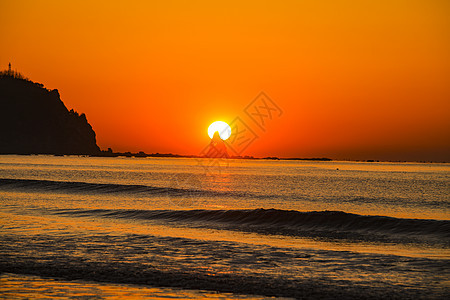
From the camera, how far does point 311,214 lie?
3462 cm

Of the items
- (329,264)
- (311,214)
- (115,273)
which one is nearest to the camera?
(115,273)

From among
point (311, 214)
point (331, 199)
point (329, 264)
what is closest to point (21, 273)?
point (329, 264)

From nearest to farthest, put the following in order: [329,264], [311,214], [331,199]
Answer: [329,264] < [311,214] < [331,199]

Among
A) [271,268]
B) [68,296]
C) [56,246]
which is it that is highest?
[56,246]

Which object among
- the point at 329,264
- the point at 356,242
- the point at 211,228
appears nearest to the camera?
the point at 329,264

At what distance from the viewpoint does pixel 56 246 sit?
1973cm

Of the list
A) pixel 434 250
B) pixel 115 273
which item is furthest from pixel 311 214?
pixel 115 273

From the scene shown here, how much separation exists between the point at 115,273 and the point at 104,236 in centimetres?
768

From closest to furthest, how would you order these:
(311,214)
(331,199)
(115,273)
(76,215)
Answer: (115,273)
(76,215)
(311,214)
(331,199)

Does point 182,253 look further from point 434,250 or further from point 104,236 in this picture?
point 434,250

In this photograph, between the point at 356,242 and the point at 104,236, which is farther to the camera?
the point at 356,242

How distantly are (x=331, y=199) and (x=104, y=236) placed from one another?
3553cm

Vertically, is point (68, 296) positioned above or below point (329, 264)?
below

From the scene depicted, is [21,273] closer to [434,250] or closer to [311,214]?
[434,250]
